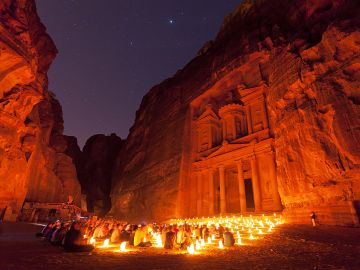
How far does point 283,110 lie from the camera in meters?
16.0

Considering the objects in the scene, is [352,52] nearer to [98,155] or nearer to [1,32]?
[1,32]

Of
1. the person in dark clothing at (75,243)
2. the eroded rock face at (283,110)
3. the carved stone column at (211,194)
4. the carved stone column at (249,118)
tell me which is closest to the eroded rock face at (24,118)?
the eroded rock face at (283,110)

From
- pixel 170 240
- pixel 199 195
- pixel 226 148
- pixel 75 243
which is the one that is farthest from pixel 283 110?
pixel 75 243

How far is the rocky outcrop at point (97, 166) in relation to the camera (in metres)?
51.1

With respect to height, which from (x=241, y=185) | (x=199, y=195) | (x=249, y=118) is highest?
(x=249, y=118)

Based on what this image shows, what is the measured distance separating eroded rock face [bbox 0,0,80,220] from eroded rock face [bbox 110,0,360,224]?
10042 millimetres

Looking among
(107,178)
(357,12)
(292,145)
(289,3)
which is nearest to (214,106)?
(289,3)

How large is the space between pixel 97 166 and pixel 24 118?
37.2 meters

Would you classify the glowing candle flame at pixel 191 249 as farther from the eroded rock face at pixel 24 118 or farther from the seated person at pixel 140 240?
the eroded rock face at pixel 24 118

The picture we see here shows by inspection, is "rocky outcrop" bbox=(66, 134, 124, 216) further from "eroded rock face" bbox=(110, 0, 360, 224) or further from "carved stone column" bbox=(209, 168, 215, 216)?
"carved stone column" bbox=(209, 168, 215, 216)

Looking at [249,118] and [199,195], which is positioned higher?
[249,118]

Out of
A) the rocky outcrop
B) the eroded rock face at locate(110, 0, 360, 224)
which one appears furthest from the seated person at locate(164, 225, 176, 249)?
the rocky outcrop

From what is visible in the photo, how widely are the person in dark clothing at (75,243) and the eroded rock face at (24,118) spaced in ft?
38.6

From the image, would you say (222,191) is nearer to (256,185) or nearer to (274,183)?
(256,185)
